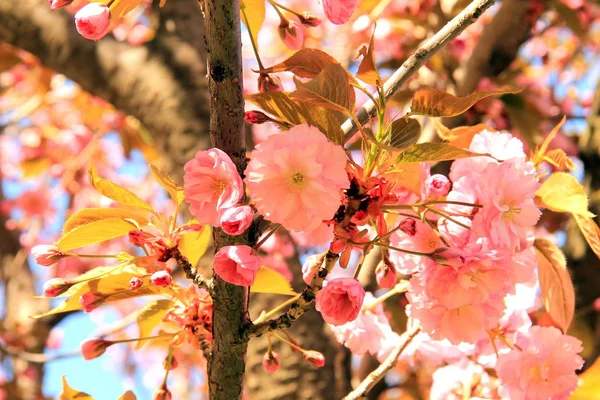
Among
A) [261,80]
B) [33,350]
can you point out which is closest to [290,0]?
[33,350]

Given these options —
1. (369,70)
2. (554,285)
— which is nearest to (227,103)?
(369,70)

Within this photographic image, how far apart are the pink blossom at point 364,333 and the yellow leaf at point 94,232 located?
36cm

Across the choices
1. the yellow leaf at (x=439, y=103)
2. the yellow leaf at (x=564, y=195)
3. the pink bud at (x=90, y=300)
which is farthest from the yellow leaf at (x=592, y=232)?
the pink bud at (x=90, y=300)

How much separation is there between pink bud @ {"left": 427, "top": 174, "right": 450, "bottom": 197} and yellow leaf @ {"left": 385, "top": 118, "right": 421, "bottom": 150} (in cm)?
10

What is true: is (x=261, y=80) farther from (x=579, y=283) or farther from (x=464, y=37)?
(x=464, y=37)

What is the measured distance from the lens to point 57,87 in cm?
280

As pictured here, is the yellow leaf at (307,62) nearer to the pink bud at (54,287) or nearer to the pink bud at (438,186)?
the pink bud at (438,186)

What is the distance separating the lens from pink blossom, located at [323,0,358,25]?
0.68 m

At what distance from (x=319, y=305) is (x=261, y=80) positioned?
0.90 feet

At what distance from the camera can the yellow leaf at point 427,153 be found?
594 mm

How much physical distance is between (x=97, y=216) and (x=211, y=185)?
0.16 meters

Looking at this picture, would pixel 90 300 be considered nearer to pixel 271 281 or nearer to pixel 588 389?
pixel 271 281

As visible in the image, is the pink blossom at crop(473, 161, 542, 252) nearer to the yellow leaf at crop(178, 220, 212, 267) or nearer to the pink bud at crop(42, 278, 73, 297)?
the yellow leaf at crop(178, 220, 212, 267)

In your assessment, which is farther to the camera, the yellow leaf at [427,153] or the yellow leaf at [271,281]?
the yellow leaf at [271,281]
